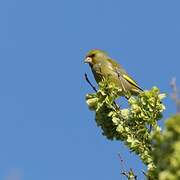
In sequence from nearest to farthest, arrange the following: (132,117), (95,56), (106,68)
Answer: (132,117), (106,68), (95,56)

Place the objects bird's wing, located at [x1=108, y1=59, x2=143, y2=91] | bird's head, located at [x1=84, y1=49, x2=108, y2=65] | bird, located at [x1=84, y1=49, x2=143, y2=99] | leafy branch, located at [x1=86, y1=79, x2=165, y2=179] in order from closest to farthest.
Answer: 1. leafy branch, located at [x1=86, y1=79, x2=165, y2=179]
2. bird, located at [x1=84, y1=49, x2=143, y2=99]
3. bird's wing, located at [x1=108, y1=59, x2=143, y2=91]
4. bird's head, located at [x1=84, y1=49, x2=108, y2=65]

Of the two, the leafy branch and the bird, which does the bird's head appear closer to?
the bird

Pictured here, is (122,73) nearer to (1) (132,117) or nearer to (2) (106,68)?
(2) (106,68)

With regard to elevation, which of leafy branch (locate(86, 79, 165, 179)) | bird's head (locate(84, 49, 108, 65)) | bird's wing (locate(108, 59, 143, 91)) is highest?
bird's head (locate(84, 49, 108, 65))

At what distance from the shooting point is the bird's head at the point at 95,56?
1182 centimetres

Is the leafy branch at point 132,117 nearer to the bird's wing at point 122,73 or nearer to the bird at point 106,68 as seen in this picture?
the bird at point 106,68

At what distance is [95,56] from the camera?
12.0 meters

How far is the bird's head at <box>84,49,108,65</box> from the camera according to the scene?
38.8ft

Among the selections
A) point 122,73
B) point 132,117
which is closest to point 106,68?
point 122,73

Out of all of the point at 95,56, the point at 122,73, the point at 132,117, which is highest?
the point at 95,56

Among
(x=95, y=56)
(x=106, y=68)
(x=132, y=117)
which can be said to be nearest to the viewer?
(x=132, y=117)

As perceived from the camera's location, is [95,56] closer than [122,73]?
No

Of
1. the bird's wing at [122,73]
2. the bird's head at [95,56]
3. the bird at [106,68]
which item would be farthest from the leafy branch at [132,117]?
the bird's head at [95,56]

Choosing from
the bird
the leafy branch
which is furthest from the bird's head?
the leafy branch
